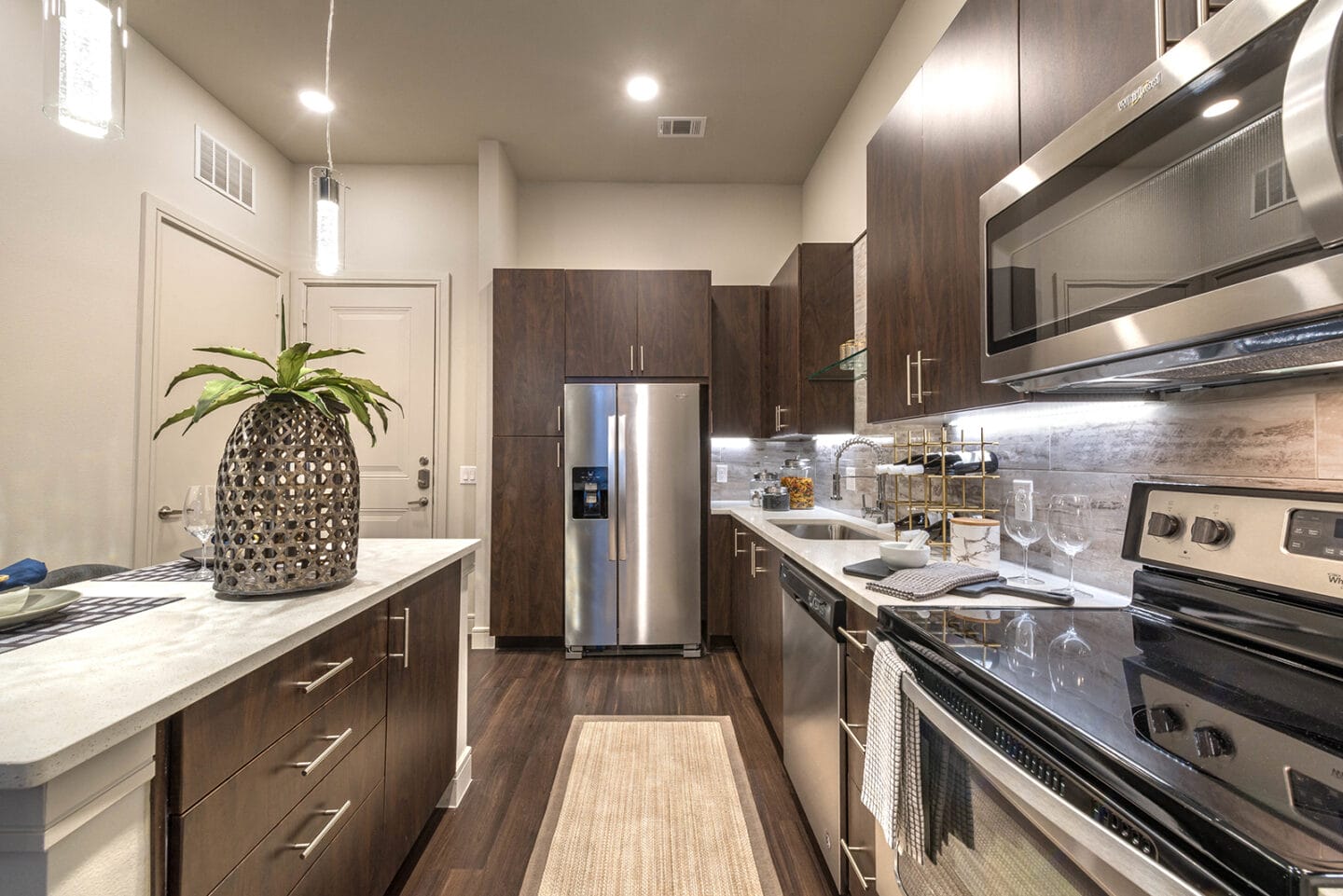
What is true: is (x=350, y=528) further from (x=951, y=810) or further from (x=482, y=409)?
(x=482, y=409)

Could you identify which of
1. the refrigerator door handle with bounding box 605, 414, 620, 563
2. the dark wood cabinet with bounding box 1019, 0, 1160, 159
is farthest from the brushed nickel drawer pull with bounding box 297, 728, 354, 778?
the refrigerator door handle with bounding box 605, 414, 620, 563

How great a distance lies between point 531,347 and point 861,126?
222cm

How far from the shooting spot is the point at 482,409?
144 inches

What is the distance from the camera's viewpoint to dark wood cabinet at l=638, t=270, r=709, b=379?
3482mm

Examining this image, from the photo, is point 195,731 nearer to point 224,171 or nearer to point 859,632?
point 859,632

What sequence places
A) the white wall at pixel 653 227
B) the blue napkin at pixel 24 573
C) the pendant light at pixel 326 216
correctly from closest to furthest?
1. the blue napkin at pixel 24 573
2. the pendant light at pixel 326 216
3. the white wall at pixel 653 227

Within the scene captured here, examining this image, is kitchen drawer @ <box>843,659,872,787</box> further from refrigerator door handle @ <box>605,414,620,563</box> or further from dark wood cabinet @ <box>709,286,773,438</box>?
dark wood cabinet @ <box>709,286,773,438</box>

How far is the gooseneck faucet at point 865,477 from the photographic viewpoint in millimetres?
2543

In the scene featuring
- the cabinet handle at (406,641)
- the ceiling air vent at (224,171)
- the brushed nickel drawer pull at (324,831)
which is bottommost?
the brushed nickel drawer pull at (324,831)

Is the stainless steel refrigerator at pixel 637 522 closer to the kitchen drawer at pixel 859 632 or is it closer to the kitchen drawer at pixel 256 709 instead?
the kitchen drawer at pixel 859 632

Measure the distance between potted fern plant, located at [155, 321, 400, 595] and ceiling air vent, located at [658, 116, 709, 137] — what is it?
2.75 m

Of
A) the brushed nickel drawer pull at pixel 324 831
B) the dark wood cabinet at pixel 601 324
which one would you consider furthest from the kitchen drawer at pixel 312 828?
the dark wood cabinet at pixel 601 324

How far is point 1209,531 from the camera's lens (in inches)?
38.9

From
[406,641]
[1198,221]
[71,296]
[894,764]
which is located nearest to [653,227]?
[71,296]
